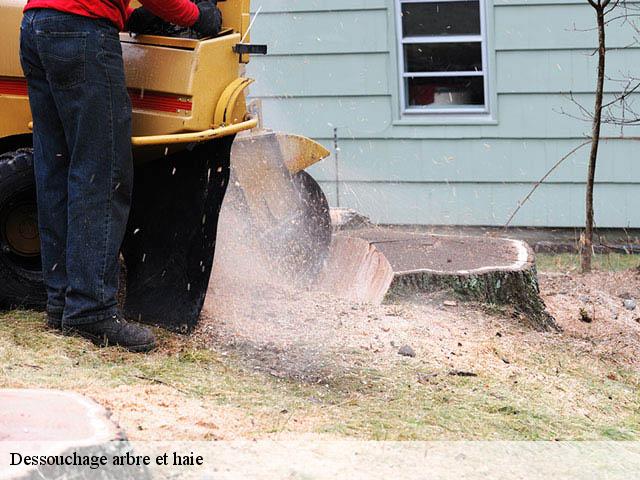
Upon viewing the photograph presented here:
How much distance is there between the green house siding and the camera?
8.20 meters

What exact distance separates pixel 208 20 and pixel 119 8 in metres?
0.38

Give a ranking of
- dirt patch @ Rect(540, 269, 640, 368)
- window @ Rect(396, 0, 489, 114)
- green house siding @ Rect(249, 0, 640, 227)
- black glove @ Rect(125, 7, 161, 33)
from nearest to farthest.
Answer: black glove @ Rect(125, 7, 161, 33), dirt patch @ Rect(540, 269, 640, 368), green house siding @ Rect(249, 0, 640, 227), window @ Rect(396, 0, 489, 114)

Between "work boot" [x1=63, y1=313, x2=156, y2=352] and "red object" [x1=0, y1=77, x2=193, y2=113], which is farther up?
"red object" [x1=0, y1=77, x2=193, y2=113]

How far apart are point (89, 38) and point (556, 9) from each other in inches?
199

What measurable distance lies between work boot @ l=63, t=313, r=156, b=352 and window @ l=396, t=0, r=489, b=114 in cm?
485

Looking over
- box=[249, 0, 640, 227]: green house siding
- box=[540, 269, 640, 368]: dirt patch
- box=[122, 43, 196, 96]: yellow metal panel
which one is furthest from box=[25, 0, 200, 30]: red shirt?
box=[249, 0, 640, 227]: green house siding

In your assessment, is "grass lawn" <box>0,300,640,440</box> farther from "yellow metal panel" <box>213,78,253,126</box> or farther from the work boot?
→ "yellow metal panel" <box>213,78,253,126</box>

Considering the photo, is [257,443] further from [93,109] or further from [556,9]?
[556,9]

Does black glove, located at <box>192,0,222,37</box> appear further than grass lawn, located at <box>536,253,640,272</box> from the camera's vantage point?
No

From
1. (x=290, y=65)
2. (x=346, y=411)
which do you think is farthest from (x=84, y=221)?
(x=290, y=65)

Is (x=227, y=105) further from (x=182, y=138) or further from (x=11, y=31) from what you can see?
(x=11, y=31)

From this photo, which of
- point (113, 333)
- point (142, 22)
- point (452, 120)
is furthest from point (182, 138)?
point (452, 120)

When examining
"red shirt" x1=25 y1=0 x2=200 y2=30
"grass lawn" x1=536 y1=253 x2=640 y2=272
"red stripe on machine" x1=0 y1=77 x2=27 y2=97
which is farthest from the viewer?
"grass lawn" x1=536 y1=253 x2=640 y2=272

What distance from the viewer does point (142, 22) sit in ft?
14.3
